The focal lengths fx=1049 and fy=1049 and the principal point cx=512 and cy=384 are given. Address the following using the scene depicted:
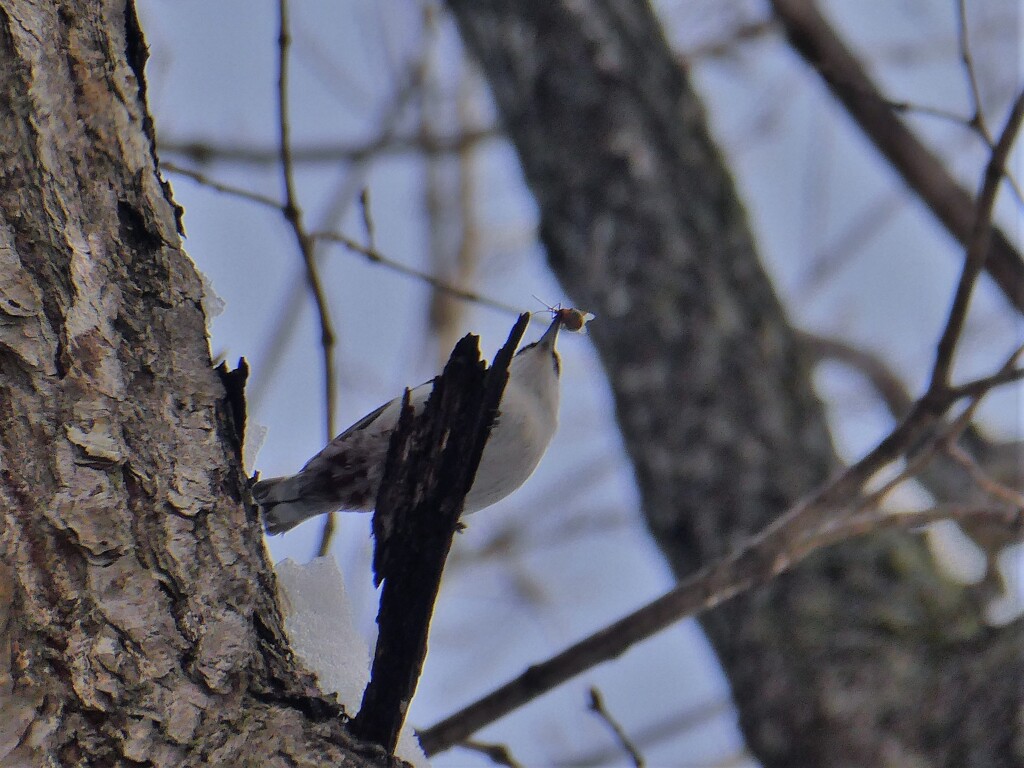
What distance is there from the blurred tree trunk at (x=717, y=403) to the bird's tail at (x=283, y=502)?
1026mm

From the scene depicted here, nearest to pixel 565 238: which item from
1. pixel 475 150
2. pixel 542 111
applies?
pixel 542 111

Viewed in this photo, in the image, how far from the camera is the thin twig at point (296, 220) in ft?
6.14

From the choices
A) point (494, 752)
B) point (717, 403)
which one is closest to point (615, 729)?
point (494, 752)

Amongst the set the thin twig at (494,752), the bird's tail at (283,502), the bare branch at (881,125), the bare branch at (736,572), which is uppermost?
the bare branch at (881,125)

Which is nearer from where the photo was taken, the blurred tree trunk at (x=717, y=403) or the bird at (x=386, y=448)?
the bird at (x=386, y=448)

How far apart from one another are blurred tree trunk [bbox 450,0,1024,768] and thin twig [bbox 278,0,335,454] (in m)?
1.05

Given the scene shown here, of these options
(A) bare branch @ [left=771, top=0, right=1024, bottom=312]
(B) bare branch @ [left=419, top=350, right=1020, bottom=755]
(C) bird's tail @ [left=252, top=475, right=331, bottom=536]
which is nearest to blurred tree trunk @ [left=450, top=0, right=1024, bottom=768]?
(A) bare branch @ [left=771, top=0, right=1024, bottom=312]

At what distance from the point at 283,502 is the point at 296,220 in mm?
548

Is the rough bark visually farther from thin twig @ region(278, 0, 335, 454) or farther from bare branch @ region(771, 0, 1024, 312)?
bare branch @ region(771, 0, 1024, 312)

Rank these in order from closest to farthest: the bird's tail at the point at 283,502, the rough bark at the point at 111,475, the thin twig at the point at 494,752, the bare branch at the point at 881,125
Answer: the rough bark at the point at 111,475 < the thin twig at the point at 494,752 < the bird's tail at the point at 283,502 < the bare branch at the point at 881,125

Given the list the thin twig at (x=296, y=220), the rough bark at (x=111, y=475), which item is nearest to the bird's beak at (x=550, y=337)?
the thin twig at (x=296, y=220)

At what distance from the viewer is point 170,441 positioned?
4.14ft

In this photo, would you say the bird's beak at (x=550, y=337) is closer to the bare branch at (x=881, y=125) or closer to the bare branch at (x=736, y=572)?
the bare branch at (x=736, y=572)

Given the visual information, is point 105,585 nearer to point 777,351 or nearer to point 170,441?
point 170,441
